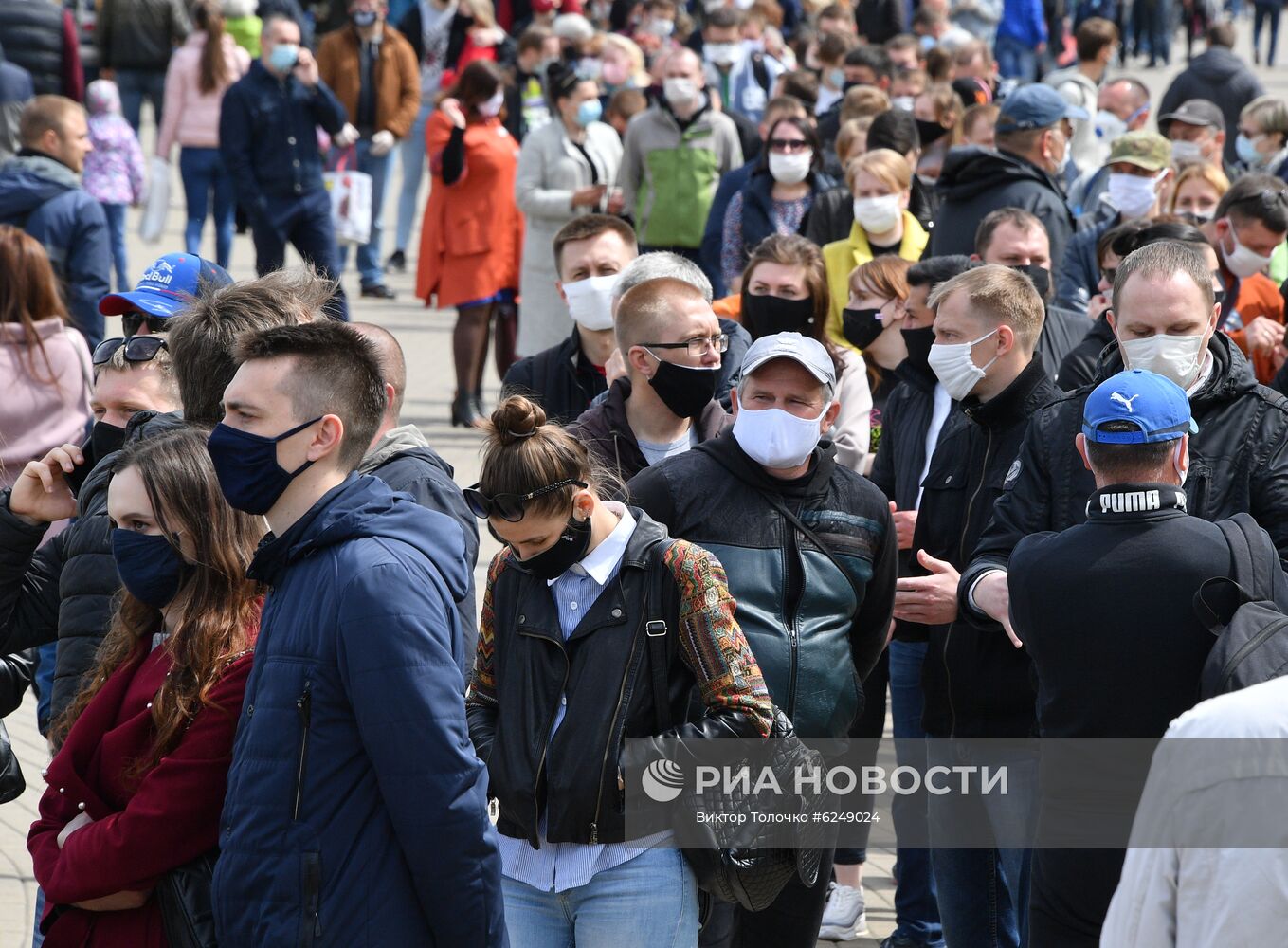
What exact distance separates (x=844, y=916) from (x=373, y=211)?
32.5 ft

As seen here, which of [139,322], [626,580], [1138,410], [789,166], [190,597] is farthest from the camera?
[789,166]

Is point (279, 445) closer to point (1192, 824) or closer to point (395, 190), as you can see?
point (1192, 824)

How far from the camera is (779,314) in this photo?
575cm

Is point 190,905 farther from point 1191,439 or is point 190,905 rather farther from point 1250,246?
point 1250,246

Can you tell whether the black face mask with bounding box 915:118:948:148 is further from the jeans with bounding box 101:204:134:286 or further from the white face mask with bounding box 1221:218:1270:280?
the jeans with bounding box 101:204:134:286

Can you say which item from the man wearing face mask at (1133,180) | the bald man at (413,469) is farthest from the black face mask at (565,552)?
the man wearing face mask at (1133,180)

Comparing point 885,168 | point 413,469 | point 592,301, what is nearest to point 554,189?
point 885,168

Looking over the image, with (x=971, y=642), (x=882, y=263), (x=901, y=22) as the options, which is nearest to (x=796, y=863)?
(x=971, y=642)

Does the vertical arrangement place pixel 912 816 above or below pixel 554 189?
A: below

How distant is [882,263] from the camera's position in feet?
19.8

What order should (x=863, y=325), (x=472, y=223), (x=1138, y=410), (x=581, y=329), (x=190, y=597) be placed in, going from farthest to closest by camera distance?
(x=472, y=223) → (x=863, y=325) → (x=581, y=329) → (x=1138, y=410) → (x=190, y=597)

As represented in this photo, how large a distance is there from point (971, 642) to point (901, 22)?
14.6 m

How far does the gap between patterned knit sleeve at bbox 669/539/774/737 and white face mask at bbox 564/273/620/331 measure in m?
2.29

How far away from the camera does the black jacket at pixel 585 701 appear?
347cm
